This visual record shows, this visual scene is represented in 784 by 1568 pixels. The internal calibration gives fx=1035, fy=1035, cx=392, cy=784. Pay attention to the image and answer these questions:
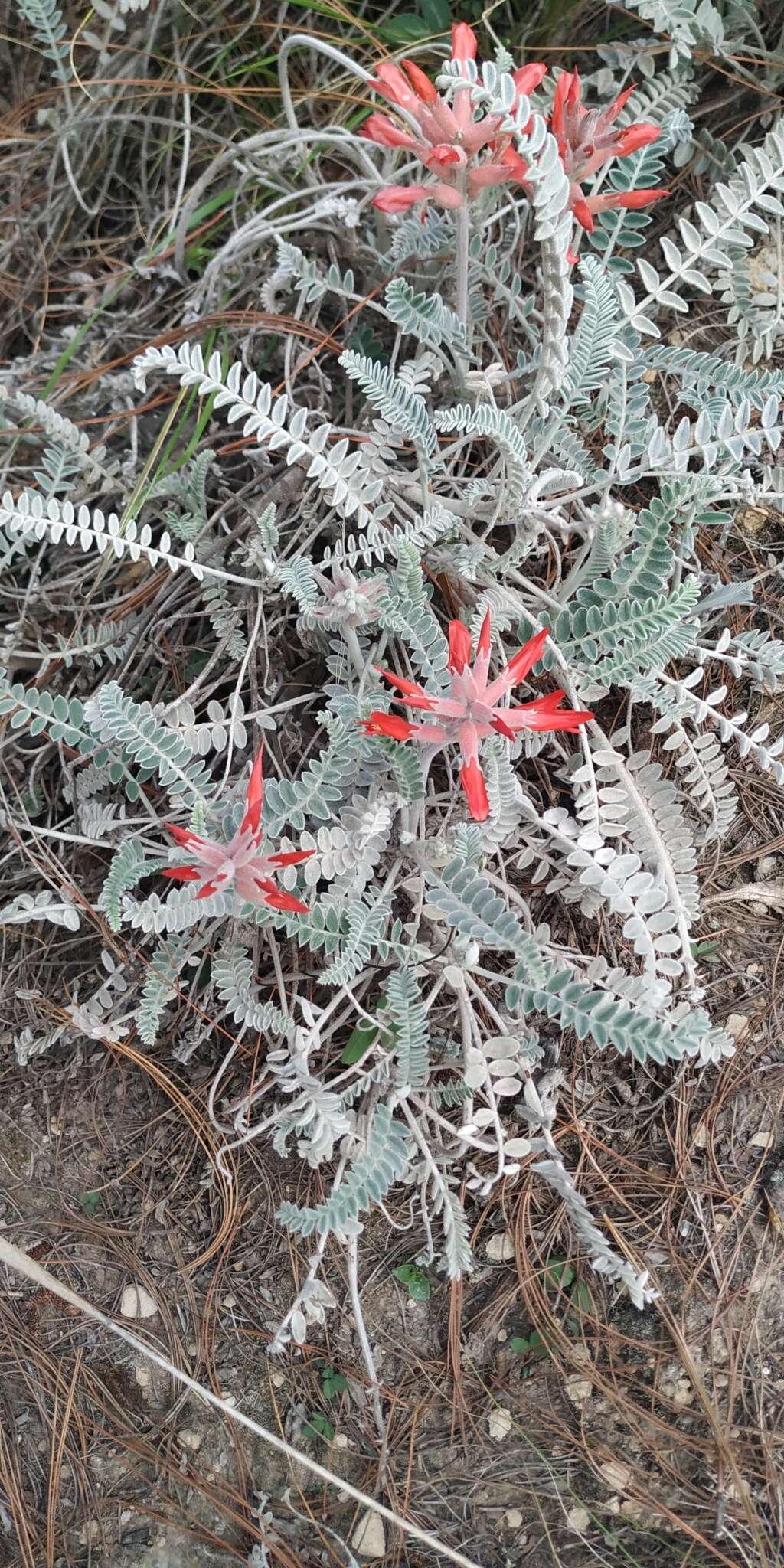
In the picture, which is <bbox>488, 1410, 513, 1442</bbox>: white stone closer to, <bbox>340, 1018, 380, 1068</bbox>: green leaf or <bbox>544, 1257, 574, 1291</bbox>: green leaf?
<bbox>544, 1257, 574, 1291</bbox>: green leaf

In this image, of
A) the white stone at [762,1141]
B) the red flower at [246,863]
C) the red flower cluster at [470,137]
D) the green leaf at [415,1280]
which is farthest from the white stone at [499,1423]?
the red flower cluster at [470,137]

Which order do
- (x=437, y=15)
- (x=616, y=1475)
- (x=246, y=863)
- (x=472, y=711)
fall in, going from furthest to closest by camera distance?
(x=437, y=15) < (x=616, y=1475) < (x=246, y=863) < (x=472, y=711)

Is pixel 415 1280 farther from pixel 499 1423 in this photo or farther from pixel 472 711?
pixel 472 711

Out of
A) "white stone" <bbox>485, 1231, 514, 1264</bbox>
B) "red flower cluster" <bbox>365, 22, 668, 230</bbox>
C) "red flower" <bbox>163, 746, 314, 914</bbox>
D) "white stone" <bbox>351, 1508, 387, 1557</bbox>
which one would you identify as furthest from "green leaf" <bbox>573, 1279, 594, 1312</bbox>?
"red flower cluster" <bbox>365, 22, 668, 230</bbox>

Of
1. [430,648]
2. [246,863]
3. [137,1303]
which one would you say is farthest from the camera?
[137,1303]

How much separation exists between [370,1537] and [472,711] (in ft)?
5.06

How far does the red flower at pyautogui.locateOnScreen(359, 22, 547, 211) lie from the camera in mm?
1381

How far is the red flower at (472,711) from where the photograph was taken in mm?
1313

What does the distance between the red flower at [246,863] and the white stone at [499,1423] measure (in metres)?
1.11

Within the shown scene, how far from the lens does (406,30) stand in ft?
7.17

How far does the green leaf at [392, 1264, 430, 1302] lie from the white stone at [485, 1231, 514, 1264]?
130 millimetres

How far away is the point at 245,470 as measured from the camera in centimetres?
215

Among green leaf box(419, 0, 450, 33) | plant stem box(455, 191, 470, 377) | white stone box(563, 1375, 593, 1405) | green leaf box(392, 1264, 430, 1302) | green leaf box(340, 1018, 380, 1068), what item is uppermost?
green leaf box(419, 0, 450, 33)

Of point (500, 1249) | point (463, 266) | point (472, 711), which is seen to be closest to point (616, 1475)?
point (500, 1249)
